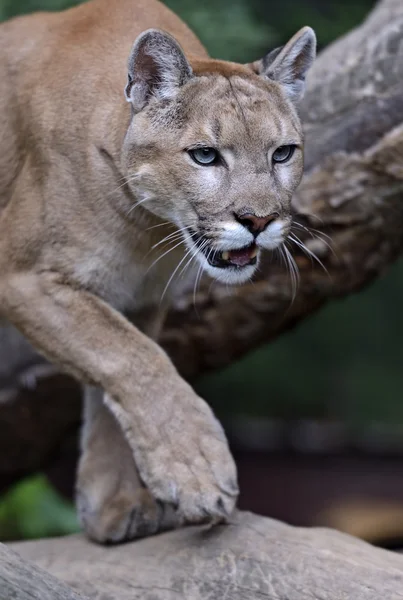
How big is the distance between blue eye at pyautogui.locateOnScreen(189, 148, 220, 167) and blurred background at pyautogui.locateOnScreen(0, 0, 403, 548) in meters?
3.70

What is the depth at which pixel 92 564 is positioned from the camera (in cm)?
322

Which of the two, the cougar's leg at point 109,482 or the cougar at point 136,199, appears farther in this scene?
the cougar's leg at point 109,482

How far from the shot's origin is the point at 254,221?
2.69 meters

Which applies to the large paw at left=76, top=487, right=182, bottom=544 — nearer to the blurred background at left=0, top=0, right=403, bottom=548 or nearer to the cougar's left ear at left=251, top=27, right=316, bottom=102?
the cougar's left ear at left=251, top=27, right=316, bottom=102

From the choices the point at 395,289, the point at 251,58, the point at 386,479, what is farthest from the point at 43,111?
the point at 386,479

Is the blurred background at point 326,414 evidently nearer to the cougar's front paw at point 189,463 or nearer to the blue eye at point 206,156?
the cougar's front paw at point 189,463

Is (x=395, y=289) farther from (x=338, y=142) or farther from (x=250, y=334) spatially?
(x=338, y=142)

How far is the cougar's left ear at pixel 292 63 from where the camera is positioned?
3.05 metres

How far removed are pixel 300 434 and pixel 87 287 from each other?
151 inches

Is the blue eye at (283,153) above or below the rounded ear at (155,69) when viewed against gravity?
below

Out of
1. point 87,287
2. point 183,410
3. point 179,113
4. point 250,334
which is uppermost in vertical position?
point 179,113

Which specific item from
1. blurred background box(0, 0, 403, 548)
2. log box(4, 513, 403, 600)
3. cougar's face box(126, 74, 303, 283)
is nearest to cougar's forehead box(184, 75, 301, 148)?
cougar's face box(126, 74, 303, 283)

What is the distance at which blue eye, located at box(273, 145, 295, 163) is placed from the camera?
290 centimetres

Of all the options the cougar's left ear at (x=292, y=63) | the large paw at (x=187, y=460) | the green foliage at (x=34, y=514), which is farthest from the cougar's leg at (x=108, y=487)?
the green foliage at (x=34, y=514)
